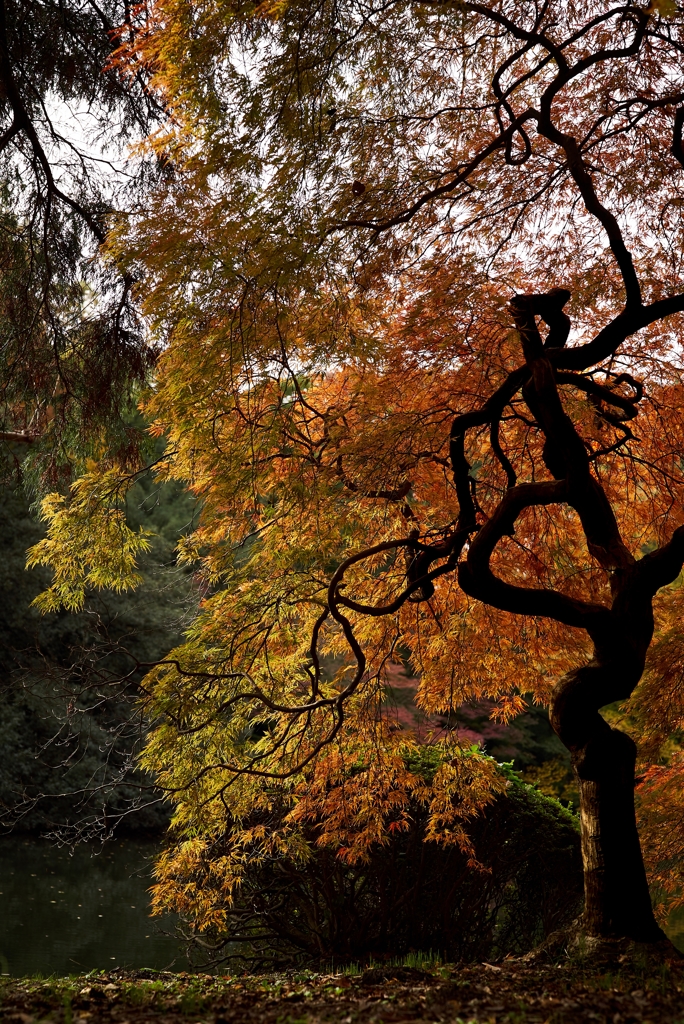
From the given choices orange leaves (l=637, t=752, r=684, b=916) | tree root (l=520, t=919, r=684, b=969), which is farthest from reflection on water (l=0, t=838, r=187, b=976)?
orange leaves (l=637, t=752, r=684, b=916)

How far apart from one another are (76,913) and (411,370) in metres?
7.75

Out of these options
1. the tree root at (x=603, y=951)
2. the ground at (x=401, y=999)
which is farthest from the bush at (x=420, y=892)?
the ground at (x=401, y=999)

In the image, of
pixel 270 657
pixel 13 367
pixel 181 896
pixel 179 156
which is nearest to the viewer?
pixel 179 156

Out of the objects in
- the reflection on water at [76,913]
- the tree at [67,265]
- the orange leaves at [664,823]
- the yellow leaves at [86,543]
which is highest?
the tree at [67,265]

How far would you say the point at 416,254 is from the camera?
4.35 m

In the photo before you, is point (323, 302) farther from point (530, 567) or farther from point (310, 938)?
point (310, 938)

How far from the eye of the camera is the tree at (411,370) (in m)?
3.48

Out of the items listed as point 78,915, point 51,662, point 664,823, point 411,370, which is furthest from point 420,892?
point 51,662

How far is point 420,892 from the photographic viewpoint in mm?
6152

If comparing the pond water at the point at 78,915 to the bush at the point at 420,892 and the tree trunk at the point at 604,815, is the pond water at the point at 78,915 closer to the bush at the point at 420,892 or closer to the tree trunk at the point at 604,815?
the bush at the point at 420,892

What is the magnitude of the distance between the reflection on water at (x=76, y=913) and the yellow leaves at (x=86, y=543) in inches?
90.4

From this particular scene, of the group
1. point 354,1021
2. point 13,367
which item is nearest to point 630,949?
point 354,1021

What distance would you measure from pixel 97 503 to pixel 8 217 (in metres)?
1.62

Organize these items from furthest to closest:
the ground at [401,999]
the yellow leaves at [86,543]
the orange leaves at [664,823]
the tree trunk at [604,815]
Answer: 1. the orange leaves at [664,823]
2. the yellow leaves at [86,543]
3. the tree trunk at [604,815]
4. the ground at [401,999]
